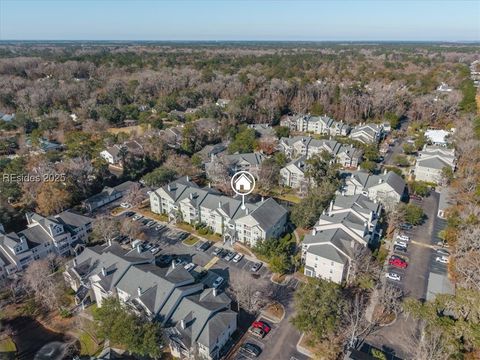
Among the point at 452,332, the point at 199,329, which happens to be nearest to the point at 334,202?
the point at 452,332

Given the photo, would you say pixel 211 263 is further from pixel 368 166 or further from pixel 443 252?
pixel 368 166

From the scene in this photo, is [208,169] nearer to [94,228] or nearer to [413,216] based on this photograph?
[94,228]

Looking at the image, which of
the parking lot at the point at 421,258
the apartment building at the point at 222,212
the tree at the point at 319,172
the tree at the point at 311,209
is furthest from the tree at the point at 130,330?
the tree at the point at 319,172

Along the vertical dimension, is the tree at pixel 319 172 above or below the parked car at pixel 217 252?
above

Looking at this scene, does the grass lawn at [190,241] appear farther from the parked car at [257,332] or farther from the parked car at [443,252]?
the parked car at [443,252]

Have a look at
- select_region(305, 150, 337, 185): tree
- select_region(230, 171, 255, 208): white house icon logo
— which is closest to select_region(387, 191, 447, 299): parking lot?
select_region(305, 150, 337, 185): tree

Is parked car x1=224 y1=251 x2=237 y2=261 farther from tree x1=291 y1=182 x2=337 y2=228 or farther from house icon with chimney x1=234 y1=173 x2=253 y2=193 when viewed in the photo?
house icon with chimney x1=234 y1=173 x2=253 y2=193

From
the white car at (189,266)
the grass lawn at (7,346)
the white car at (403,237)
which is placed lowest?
the grass lawn at (7,346)
